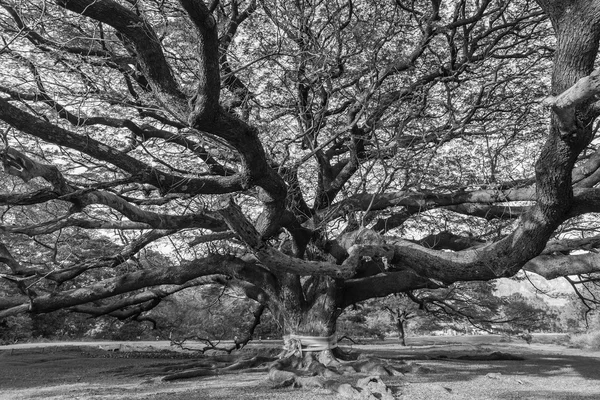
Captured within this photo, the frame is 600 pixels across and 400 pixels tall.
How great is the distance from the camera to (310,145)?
21.7ft

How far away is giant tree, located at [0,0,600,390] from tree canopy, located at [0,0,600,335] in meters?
0.03

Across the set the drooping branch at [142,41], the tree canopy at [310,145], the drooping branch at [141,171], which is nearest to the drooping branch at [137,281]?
the tree canopy at [310,145]

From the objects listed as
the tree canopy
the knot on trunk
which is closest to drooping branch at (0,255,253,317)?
the tree canopy

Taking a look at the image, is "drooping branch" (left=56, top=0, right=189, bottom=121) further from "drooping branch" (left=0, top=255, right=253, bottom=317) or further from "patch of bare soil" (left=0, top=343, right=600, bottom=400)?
"drooping branch" (left=0, top=255, right=253, bottom=317)

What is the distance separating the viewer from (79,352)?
11.9 meters

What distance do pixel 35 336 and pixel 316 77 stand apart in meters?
15.3

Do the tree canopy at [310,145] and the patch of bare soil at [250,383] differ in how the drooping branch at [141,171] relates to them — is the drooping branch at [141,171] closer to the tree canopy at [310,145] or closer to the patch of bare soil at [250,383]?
the tree canopy at [310,145]

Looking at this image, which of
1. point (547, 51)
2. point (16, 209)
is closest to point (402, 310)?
point (547, 51)

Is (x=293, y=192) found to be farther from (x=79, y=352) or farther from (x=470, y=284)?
(x=470, y=284)

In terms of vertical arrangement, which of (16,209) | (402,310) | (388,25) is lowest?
(402,310)

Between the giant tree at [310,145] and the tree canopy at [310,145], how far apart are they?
0.03 meters

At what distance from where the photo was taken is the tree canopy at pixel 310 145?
4934 millimetres

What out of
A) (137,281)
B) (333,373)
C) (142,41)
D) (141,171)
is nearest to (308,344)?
(333,373)

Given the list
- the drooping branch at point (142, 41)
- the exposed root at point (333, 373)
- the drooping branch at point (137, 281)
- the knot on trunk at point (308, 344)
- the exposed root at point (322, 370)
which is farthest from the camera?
the drooping branch at point (137, 281)
